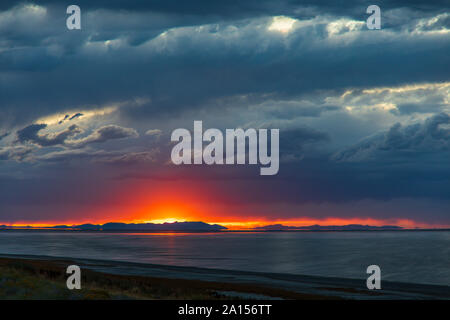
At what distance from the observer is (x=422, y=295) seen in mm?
47688

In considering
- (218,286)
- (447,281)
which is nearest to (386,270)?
(447,281)

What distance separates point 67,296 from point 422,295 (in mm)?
35878

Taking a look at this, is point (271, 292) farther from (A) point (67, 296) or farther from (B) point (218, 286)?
(A) point (67, 296)

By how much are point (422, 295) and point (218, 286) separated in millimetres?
19978
